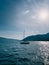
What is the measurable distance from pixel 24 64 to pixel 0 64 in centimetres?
734

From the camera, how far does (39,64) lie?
3519cm

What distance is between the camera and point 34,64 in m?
35.1

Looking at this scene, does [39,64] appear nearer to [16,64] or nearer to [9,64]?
[16,64]

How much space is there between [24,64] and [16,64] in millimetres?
2498

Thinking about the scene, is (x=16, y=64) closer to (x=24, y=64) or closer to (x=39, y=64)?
(x=24, y=64)

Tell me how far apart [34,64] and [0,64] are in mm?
10385

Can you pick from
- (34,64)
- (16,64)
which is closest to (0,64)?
(16,64)

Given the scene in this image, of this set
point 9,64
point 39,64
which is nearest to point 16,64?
point 9,64

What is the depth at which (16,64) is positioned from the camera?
1374 inches

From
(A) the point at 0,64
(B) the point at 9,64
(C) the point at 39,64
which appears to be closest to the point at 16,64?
(B) the point at 9,64

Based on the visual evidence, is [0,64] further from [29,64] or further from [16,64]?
[29,64]

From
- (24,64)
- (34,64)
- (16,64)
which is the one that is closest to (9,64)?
(16,64)

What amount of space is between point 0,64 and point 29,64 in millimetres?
8871

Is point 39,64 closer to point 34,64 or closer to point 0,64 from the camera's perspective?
point 34,64
